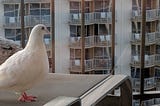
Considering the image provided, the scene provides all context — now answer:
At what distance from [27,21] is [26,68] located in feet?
3.42

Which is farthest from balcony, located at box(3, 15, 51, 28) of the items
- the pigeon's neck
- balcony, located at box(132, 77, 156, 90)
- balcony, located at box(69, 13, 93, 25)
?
the pigeon's neck

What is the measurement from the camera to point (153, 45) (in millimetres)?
2621

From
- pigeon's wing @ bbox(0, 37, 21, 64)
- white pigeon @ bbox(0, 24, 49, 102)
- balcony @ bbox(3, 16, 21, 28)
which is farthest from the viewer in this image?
balcony @ bbox(3, 16, 21, 28)

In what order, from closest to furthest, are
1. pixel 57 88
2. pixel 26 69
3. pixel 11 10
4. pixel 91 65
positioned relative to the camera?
pixel 26 69, pixel 57 88, pixel 11 10, pixel 91 65

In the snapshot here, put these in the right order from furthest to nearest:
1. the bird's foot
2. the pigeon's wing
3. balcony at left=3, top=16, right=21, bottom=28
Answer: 1. balcony at left=3, top=16, right=21, bottom=28
2. the pigeon's wing
3. the bird's foot

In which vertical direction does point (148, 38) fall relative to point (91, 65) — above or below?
above

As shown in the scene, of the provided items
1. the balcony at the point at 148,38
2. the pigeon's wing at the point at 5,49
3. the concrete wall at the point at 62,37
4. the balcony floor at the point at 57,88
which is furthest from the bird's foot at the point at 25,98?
the balcony at the point at 148,38

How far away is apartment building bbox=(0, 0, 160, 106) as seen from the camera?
2.48 m

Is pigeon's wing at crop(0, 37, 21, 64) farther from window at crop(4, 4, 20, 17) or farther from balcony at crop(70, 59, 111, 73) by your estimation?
balcony at crop(70, 59, 111, 73)

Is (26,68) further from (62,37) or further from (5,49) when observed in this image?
(62,37)

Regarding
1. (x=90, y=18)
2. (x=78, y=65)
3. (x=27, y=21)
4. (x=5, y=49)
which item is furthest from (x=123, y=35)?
(x=5, y=49)

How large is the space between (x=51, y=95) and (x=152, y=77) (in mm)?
1076

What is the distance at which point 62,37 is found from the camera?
2551 millimetres

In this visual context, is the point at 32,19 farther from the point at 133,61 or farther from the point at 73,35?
the point at 133,61
